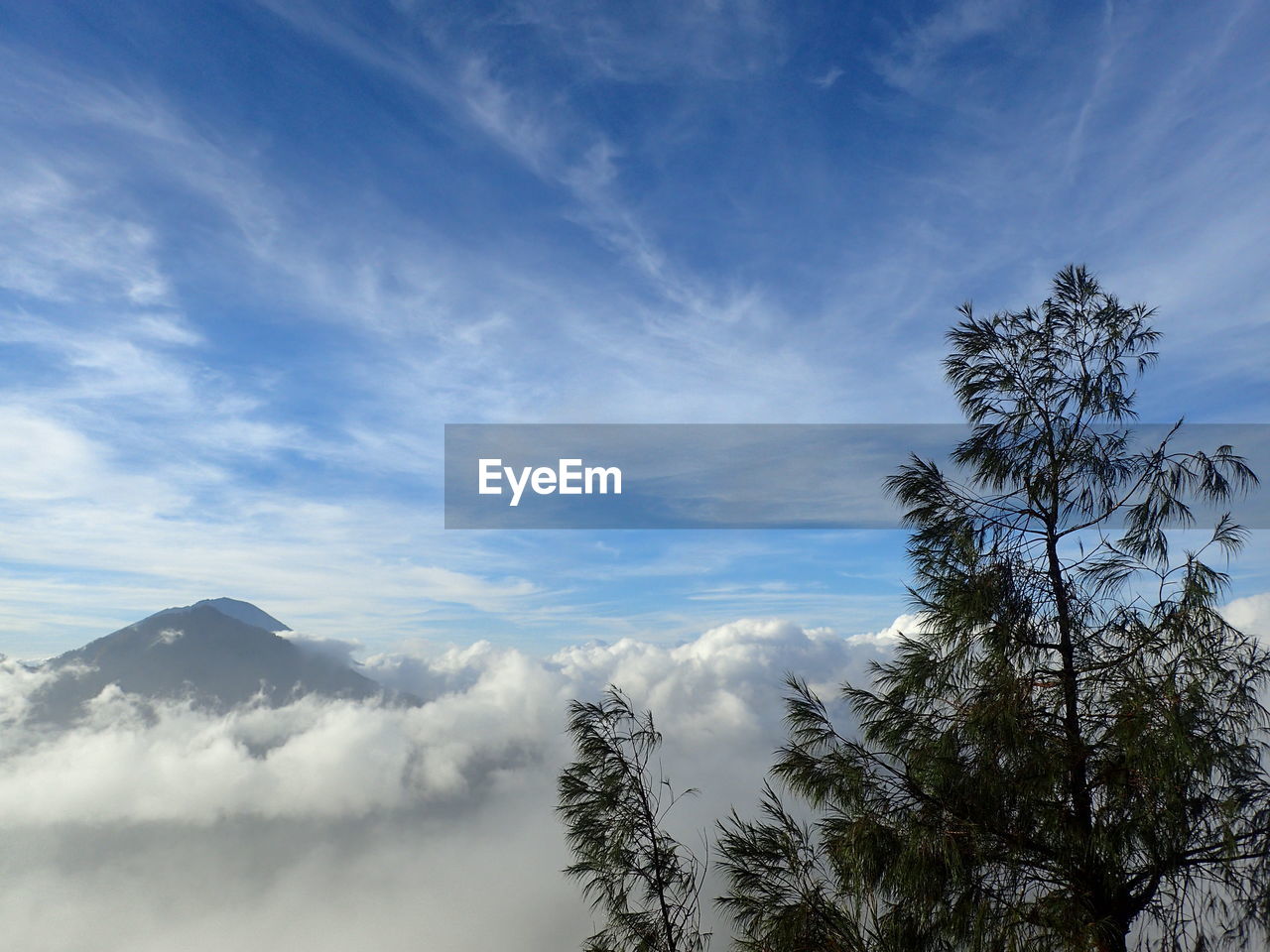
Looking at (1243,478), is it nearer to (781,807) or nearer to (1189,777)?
(1189,777)

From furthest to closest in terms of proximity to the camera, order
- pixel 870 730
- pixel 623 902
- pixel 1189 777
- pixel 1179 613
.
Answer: pixel 623 902, pixel 870 730, pixel 1179 613, pixel 1189 777

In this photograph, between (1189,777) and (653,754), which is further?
(653,754)

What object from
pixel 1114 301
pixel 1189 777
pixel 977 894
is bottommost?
pixel 977 894

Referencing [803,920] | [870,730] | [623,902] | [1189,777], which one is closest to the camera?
[1189,777]

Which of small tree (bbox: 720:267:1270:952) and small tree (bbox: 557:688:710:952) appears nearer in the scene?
small tree (bbox: 720:267:1270:952)

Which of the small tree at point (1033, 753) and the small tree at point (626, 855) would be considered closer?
the small tree at point (1033, 753)

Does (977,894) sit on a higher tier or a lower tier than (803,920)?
higher

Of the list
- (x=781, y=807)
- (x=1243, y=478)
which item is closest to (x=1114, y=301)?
(x=1243, y=478)

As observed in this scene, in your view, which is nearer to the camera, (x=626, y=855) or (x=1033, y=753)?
(x=1033, y=753)
